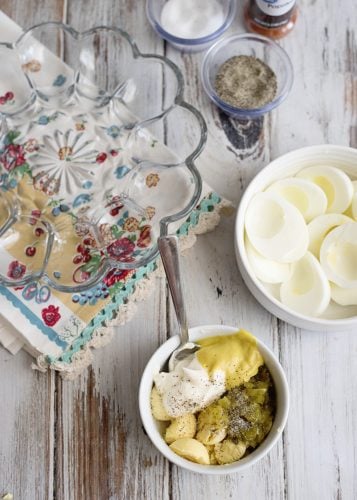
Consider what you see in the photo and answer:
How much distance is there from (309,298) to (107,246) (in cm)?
32

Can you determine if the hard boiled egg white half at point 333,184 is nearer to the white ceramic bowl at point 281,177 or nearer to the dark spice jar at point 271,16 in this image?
the white ceramic bowl at point 281,177

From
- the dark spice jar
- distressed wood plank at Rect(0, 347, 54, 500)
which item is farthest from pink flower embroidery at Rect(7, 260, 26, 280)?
the dark spice jar

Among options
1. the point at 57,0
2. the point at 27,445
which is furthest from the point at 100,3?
the point at 27,445

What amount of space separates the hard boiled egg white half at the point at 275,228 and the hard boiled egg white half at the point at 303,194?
25mm

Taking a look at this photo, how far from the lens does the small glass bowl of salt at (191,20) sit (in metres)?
1.22

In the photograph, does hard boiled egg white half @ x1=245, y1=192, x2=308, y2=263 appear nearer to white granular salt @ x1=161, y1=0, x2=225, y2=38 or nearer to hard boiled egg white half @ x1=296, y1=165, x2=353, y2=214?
hard boiled egg white half @ x1=296, y1=165, x2=353, y2=214

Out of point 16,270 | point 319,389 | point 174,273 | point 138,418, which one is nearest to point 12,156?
point 16,270

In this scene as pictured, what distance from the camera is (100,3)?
1.27 metres

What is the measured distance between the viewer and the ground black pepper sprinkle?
3.90 ft

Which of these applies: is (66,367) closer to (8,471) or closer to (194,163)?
(8,471)

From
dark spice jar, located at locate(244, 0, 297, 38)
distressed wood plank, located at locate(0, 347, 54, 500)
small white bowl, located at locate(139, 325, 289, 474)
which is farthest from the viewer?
dark spice jar, located at locate(244, 0, 297, 38)

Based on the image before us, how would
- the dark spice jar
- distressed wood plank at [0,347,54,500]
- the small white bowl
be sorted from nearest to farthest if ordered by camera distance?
1. the small white bowl
2. distressed wood plank at [0,347,54,500]
3. the dark spice jar

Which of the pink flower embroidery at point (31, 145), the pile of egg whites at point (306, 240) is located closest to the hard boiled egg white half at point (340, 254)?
the pile of egg whites at point (306, 240)

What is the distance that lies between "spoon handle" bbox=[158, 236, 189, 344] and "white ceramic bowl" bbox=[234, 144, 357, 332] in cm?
11
